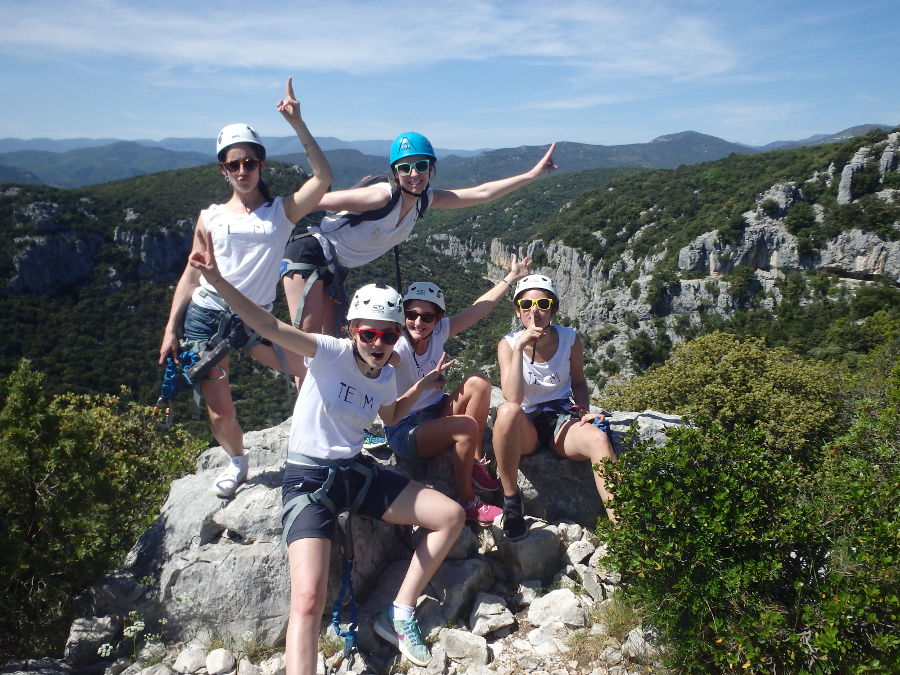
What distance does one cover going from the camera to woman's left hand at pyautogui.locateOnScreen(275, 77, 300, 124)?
4.02m

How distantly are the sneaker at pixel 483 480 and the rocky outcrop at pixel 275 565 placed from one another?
0.28 meters

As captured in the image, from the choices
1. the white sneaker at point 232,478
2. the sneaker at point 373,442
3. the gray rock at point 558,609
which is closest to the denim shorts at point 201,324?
the white sneaker at point 232,478

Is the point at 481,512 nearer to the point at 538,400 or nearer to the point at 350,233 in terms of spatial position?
the point at 538,400

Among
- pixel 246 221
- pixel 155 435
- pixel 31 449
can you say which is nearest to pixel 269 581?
pixel 31 449

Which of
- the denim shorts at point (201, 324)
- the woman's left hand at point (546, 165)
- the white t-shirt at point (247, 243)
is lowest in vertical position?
the denim shorts at point (201, 324)

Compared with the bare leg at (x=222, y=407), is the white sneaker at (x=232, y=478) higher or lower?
lower

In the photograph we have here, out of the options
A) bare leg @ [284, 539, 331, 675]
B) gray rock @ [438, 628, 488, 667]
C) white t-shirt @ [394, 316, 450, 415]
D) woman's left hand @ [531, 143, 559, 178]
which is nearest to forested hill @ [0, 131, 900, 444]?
woman's left hand @ [531, 143, 559, 178]

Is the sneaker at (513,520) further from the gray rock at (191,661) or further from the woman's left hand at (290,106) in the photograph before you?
the woman's left hand at (290,106)

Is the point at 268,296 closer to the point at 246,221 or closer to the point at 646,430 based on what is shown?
the point at 246,221

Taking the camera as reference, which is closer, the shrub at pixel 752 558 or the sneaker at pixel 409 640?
the shrub at pixel 752 558

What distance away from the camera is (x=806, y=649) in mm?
2994

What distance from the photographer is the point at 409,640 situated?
3.94m

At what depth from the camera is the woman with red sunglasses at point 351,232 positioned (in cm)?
485

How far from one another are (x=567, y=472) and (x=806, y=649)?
9.26 ft
